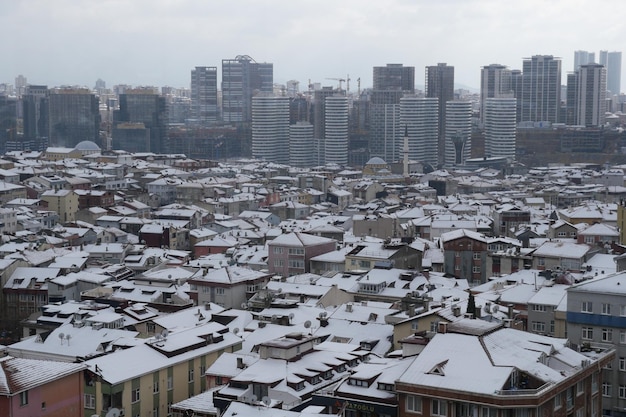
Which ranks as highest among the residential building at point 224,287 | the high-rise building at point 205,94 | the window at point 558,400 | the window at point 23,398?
the high-rise building at point 205,94

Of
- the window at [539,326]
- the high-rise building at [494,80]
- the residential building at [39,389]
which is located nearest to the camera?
the residential building at [39,389]

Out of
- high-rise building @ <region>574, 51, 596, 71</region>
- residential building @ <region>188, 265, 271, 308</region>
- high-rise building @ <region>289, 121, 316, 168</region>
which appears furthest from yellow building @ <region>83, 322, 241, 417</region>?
high-rise building @ <region>574, 51, 596, 71</region>

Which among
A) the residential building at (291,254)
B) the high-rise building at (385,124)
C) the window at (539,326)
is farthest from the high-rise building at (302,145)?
the window at (539,326)

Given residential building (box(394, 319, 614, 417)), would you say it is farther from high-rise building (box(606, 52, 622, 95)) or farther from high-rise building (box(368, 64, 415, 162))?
high-rise building (box(606, 52, 622, 95))

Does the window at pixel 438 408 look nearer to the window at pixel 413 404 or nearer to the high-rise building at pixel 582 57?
the window at pixel 413 404

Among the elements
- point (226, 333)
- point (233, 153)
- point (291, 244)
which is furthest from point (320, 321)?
point (233, 153)

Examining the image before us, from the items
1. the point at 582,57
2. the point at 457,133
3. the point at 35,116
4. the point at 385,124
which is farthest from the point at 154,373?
the point at 582,57
